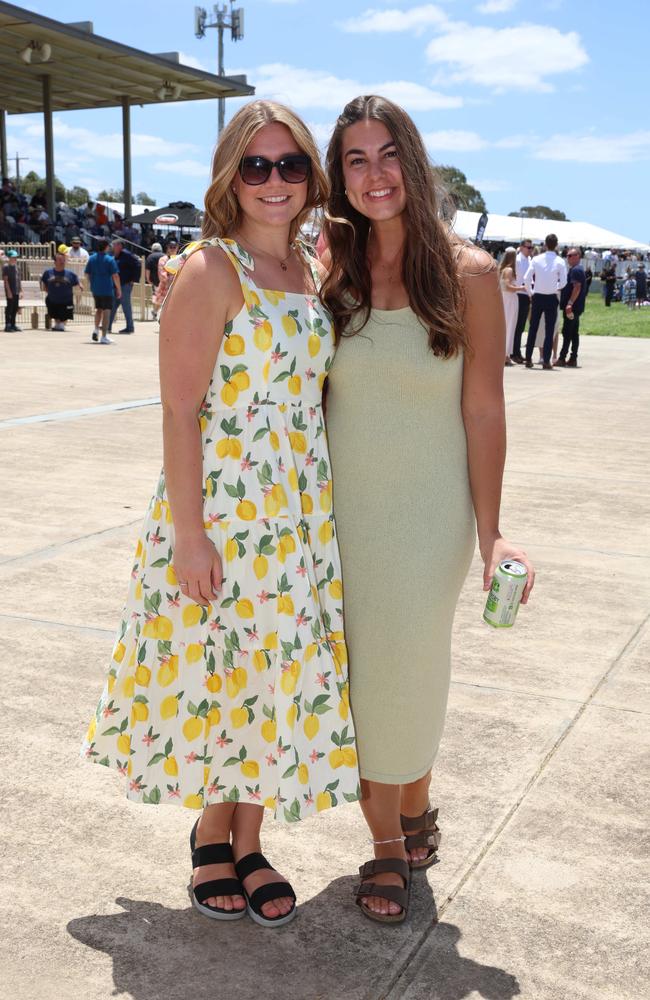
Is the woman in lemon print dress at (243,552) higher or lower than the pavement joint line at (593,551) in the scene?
higher

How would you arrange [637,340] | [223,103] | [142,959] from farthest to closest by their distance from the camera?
[223,103] < [637,340] < [142,959]

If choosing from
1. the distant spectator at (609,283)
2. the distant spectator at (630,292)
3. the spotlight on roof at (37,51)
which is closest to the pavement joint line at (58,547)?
the spotlight on roof at (37,51)

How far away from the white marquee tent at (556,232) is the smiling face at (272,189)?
42.5 meters

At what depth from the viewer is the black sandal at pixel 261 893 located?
250 cm

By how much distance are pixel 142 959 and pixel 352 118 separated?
6.17 ft

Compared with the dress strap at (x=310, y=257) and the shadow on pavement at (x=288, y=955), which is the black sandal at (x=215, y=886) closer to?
the shadow on pavement at (x=288, y=955)

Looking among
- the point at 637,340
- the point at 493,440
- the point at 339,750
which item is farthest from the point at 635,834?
the point at 637,340

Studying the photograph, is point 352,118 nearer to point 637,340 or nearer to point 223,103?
point 637,340

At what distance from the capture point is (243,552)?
7.85 feet

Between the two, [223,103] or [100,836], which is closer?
[100,836]

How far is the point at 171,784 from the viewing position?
8.13 ft

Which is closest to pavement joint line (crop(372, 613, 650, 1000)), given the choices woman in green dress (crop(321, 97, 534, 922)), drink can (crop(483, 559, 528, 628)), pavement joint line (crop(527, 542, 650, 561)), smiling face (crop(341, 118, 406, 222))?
woman in green dress (crop(321, 97, 534, 922))

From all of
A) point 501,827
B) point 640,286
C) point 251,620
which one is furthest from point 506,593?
point 640,286

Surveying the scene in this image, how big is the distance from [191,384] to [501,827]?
4.84 ft
